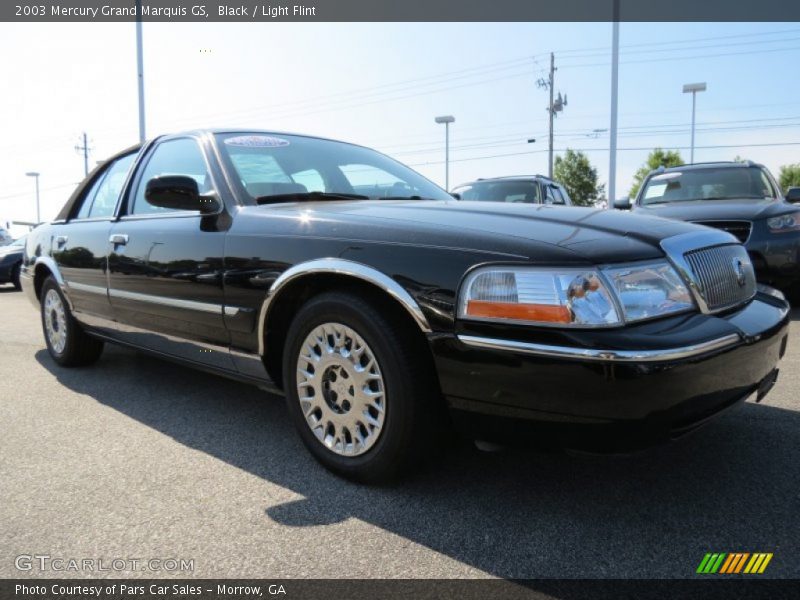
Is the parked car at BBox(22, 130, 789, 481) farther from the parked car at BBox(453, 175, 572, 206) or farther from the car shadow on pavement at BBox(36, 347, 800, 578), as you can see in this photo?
the parked car at BBox(453, 175, 572, 206)

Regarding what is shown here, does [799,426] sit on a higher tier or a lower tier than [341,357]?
lower

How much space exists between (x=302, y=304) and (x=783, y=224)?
523 cm

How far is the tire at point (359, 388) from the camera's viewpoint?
2123mm

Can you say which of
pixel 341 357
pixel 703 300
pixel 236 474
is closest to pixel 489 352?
pixel 341 357

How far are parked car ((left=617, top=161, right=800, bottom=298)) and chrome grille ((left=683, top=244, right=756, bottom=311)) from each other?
11.9 feet

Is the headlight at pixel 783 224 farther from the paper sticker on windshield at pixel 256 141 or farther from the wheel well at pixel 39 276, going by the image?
the wheel well at pixel 39 276

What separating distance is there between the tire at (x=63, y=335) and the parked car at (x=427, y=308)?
1.25m

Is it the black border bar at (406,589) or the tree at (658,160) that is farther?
the tree at (658,160)

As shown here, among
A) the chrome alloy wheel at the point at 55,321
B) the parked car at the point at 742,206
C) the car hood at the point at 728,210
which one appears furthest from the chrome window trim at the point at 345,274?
the parked car at the point at 742,206

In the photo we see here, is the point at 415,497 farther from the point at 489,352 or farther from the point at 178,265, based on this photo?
the point at 178,265

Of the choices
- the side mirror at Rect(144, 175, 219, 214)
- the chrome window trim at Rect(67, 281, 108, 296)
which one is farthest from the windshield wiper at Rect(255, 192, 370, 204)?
the chrome window trim at Rect(67, 281, 108, 296)

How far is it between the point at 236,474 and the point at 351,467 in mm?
530

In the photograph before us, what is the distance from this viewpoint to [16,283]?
1229 cm

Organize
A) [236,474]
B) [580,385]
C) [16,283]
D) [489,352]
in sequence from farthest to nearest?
[16,283] < [236,474] < [489,352] < [580,385]
